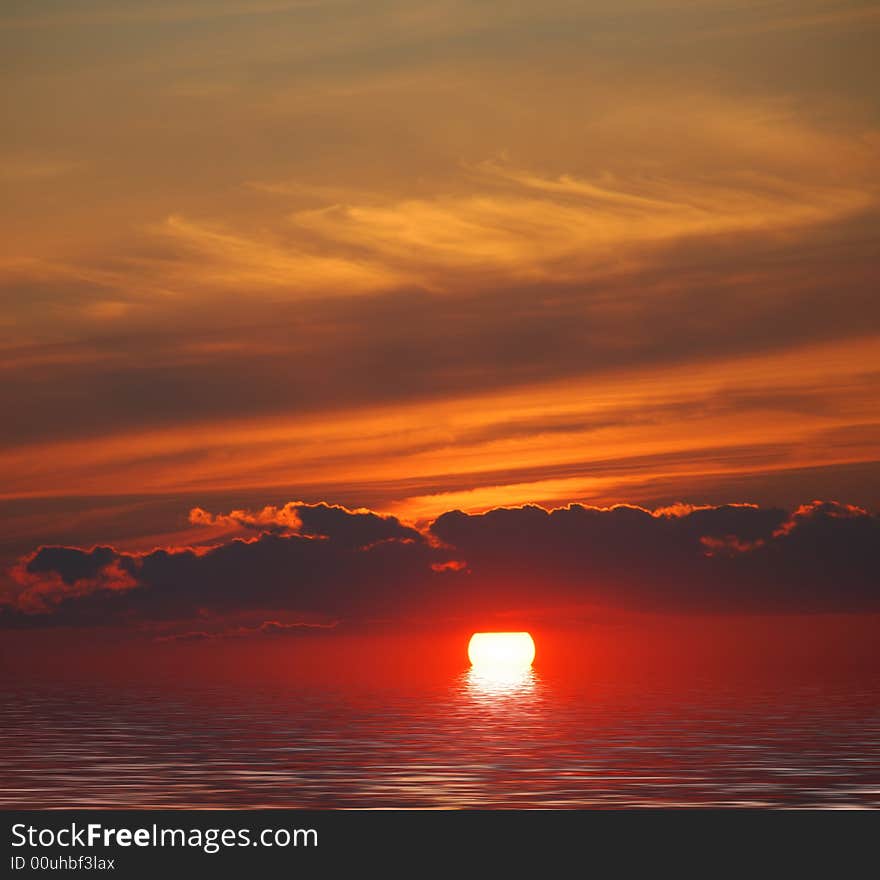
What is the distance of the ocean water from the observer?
6194 centimetres

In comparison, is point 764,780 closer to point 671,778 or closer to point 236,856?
point 671,778

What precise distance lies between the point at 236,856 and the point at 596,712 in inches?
6253

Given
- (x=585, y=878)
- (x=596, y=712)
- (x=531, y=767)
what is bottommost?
(x=596, y=712)

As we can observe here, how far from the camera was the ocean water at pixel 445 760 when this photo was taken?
61938 millimetres

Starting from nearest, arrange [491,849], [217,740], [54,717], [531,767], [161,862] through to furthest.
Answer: [161,862] → [491,849] → [531,767] → [217,740] → [54,717]

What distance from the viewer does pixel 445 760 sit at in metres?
89.2

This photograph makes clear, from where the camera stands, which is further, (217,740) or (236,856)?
(217,740)

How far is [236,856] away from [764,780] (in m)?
55.8

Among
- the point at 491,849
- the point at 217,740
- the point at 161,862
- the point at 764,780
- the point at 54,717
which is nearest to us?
the point at 161,862

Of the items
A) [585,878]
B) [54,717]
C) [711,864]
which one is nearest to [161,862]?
[585,878]

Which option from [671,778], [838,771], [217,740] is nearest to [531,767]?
[671,778]

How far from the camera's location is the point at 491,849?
25219 millimetres

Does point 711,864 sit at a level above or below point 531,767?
above

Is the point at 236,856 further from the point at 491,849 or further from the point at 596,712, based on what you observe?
the point at 596,712
